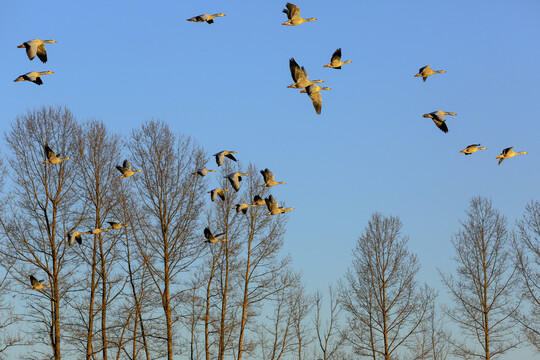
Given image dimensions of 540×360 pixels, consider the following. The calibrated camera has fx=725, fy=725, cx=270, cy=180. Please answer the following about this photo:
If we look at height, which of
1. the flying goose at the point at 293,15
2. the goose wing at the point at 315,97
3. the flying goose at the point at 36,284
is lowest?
the flying goose at the point at 36,284

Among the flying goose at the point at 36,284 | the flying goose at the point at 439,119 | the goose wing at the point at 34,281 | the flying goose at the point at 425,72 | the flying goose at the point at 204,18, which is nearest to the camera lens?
the flying goose at the point at 439,119

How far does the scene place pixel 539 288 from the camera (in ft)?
102

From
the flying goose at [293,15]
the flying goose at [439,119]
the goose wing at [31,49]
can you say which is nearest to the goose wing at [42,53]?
the goose wing at [31,49]

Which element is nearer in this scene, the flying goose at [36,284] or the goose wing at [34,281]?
the flying goose at [36,284]

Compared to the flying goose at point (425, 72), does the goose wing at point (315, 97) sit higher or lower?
lower

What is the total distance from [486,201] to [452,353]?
7612 millimetres

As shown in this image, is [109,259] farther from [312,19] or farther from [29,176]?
[312,19]

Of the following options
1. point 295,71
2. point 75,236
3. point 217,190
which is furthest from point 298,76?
point 75,236

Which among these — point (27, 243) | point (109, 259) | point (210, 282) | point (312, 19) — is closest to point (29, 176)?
point (27, 243)

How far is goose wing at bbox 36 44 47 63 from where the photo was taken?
1922 centimetres

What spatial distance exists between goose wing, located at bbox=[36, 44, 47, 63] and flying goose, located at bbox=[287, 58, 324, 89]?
21.6 feet

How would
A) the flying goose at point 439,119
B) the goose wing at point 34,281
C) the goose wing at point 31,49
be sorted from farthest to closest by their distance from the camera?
the goose wing at point 34,281, the flying goose at point 439,119, the goose wing at point 31,49

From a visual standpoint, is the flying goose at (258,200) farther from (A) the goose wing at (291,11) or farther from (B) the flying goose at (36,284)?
(B) the flying goose at (36,284)

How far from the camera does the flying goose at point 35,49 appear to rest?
1884 centimetres
